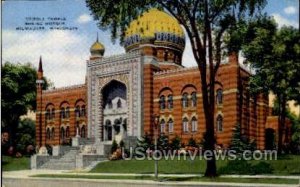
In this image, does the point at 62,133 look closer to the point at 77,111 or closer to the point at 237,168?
the point at 77,111

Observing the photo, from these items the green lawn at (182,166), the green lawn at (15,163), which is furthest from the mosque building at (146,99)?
the green lawn at (182,166)

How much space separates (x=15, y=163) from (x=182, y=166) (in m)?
9.76

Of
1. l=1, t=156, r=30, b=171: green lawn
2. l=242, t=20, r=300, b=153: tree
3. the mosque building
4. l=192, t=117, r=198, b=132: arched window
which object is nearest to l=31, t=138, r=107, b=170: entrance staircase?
l=1, t=156, r=30, b=171: green lawn

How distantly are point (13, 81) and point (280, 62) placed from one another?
1463 cm

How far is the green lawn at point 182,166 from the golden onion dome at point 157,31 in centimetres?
933

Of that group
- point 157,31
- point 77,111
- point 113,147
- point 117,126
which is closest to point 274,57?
point 113,147

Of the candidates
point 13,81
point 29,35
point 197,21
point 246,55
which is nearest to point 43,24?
point 29,35

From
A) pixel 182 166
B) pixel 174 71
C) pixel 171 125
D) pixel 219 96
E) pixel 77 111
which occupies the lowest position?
A: pixel 182 166

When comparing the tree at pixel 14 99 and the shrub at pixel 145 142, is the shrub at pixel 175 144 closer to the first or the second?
the shrub at pixel 145 142

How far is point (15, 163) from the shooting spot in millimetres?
25594

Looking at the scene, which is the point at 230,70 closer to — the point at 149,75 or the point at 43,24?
the point at 149,75

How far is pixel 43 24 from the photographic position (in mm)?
15984

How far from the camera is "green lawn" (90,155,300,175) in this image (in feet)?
55.4

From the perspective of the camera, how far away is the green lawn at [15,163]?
24.3 meters
